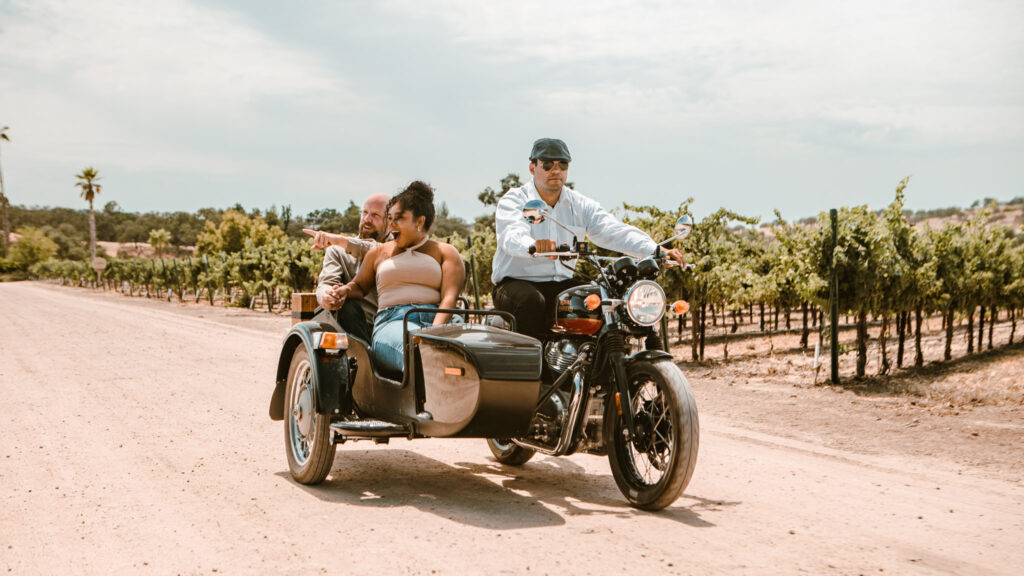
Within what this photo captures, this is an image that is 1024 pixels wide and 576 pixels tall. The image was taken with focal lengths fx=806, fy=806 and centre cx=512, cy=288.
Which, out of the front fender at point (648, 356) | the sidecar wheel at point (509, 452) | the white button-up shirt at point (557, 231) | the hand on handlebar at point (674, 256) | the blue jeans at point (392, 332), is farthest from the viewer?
the sidecar wheel at point (509, 452)

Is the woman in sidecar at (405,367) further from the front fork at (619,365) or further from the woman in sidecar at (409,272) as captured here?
the front fork at (619,365)

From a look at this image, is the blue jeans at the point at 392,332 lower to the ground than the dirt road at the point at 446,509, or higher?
higher

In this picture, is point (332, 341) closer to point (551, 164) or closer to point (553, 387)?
point (553, 387)

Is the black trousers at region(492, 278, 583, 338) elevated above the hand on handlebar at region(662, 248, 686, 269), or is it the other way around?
the hand on handlebar at region(662, 248, 686, 269)

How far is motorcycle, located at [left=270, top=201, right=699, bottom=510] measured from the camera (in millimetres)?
4113

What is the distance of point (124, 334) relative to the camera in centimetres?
1823

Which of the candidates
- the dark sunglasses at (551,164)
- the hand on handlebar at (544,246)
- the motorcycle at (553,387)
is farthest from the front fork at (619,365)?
the dark sunglasses at (551,164)

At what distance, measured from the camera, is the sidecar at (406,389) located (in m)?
4.13

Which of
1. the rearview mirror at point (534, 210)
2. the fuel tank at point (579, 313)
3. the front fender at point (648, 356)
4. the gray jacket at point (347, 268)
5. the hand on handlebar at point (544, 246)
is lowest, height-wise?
the front fender at point (648, 356)

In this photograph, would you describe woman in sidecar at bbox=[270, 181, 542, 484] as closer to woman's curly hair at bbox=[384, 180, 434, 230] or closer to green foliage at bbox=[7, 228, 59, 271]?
woman's curly hair at bbox=[384, 180, 434, 230]

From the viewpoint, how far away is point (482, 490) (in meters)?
4.94

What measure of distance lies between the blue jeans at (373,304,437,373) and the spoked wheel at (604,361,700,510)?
1263 millimetres

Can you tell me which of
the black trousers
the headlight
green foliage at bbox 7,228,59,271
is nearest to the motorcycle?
the headlight

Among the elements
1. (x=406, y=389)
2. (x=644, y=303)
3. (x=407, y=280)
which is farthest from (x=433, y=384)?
(x=644, y=303)
